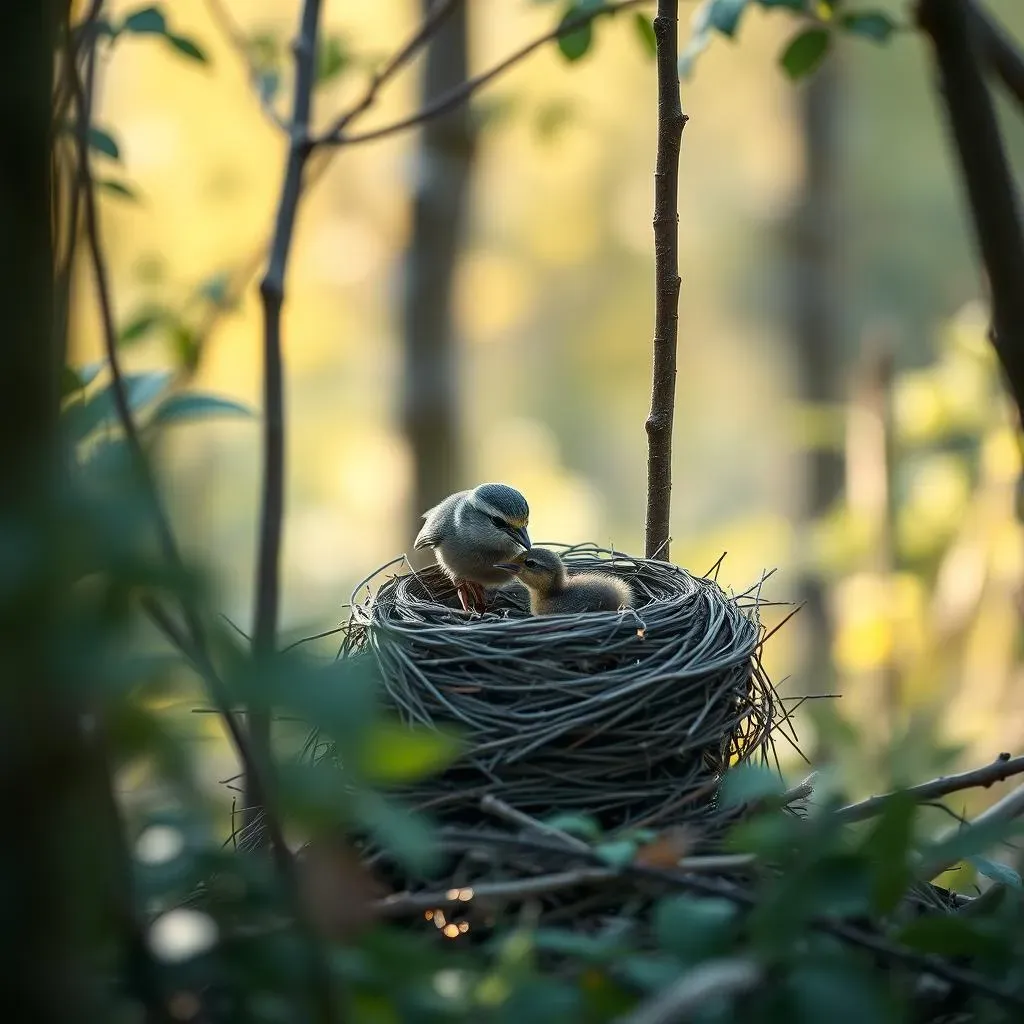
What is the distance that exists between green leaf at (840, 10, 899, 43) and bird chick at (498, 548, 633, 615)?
4.33 feet

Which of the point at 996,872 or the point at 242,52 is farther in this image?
the point at 242,52

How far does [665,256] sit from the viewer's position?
2391 millimetres

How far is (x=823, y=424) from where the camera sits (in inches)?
295

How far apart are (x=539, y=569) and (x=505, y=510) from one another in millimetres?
295

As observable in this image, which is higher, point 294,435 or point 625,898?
point 625,898

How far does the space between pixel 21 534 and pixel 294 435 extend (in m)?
15.2

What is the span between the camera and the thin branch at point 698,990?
3.37 feet

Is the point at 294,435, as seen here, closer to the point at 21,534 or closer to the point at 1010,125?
the point at 1010,125

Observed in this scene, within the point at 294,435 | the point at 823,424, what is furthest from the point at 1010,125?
the point at 294,435

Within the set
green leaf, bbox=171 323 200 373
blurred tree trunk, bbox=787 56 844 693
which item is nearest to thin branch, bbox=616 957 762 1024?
green leaf, bbox=171 323 200 373

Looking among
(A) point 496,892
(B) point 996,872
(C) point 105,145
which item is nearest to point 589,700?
(A) point 496,892

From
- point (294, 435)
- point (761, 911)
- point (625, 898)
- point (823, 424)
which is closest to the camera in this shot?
point (761, 911)

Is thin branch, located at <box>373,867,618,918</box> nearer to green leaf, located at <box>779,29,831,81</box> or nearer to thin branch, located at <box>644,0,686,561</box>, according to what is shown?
thin branch, located at <box>644,0,686,561</box>

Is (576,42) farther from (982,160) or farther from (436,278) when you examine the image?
(436,278)
